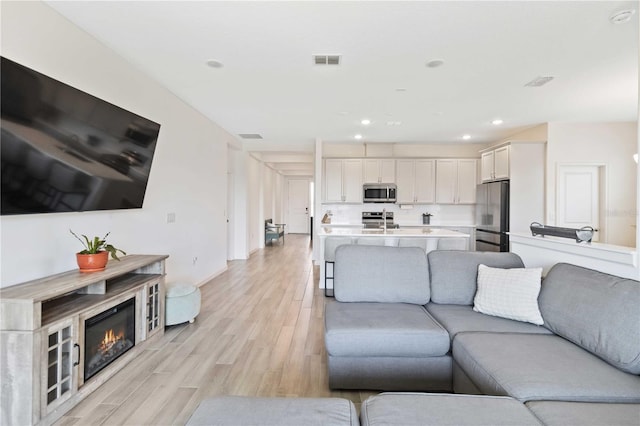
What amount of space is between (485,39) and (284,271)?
4737 mm

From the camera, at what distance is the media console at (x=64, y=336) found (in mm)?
1673

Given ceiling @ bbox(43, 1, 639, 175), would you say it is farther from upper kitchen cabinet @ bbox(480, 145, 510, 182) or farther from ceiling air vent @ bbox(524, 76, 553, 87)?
upper kitchen cabinet @ bbox(480, 145, 510, 182)

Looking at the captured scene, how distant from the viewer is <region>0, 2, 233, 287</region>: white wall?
79.2 inches

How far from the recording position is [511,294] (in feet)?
7.36

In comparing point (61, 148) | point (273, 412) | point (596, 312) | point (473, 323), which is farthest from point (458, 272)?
point (61, 148)

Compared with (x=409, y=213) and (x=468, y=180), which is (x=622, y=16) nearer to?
(x=468, y=180)

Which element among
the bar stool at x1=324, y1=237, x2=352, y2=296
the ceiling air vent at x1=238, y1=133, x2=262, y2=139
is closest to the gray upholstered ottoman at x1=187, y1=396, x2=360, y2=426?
the bar stool at x1=324, y1=237, x2=352, y2=296

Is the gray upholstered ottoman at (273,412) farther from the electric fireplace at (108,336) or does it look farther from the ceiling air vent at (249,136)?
the ceiling air vent at (249,136)

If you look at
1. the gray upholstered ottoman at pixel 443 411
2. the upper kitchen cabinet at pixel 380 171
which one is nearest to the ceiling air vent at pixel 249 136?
the upper kitchen cabinet at pixel 380 171

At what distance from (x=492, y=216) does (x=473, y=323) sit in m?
4.29

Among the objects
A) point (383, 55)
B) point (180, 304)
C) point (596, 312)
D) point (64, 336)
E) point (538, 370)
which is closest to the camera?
point (538, 370)

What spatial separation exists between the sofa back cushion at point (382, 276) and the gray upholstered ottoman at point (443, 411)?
4.19 ft

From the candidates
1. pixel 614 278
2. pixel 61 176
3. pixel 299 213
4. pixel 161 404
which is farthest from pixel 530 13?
pixel 299 213

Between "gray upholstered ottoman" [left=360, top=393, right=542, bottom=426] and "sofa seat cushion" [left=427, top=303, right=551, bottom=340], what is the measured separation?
784mm
